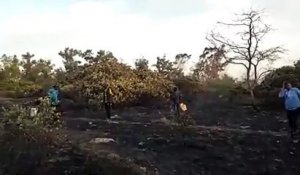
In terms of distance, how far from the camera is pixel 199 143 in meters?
14.5

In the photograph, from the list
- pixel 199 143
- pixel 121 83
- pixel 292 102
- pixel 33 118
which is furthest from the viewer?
pixel 121 83

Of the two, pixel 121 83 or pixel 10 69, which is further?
pixel 10 69

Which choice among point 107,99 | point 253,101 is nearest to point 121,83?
point 107,99

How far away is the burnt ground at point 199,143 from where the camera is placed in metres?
12.4

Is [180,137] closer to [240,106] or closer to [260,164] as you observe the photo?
[260,164]

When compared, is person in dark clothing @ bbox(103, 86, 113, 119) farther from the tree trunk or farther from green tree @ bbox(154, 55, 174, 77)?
green tree @ bbox(154, 55, 174, 77)

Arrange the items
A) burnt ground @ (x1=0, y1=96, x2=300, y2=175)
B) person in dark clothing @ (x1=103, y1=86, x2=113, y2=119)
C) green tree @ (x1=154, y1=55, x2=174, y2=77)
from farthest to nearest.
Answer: green tree @ (x1=154, y1=55, x2=174, y2=77) → person in dark clothing @ (x1=103, y1=86, x2=113, y2=119) → burnt ground @ (x1=0, y1=96, x2=300, y2=175)

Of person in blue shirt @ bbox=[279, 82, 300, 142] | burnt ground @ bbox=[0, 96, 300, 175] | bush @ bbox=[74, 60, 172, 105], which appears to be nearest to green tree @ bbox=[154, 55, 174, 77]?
bush @ bbox=[74, 60, 172, 105]

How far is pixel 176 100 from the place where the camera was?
19891mm

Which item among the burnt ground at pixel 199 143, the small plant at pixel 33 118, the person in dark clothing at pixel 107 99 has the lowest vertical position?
the burnt ground at pixel 199 143

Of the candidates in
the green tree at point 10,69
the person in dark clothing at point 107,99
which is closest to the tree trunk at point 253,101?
the person in dark clothing at point 107,99

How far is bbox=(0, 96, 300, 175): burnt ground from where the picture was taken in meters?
12.4

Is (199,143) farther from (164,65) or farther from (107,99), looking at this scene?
(164,65)

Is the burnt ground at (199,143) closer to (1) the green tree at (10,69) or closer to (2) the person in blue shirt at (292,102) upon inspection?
(2) the person in blue shirt at (292,102)
